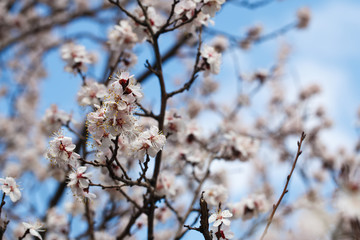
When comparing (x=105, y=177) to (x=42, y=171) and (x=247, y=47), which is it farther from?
(x=42, y=171)

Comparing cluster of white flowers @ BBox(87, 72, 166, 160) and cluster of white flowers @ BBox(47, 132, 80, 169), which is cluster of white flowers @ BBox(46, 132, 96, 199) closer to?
cluster of white flowers @ BBox(47, 132, 80, 169)

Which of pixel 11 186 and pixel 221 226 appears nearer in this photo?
pixel 221 226

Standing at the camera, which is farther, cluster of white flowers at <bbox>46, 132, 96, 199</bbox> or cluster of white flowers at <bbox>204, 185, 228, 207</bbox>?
cluster of white flowers at <bbox>204, 185, 228, 207</bbox>

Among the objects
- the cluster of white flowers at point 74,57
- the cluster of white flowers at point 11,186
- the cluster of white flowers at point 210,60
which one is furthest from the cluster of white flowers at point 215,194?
the cluster of white flowers at point 74,57

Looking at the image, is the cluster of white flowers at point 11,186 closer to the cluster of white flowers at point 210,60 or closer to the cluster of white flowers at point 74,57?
the cluster of white flowers at point 74,57

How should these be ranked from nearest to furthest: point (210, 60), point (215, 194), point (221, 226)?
point (221, 226) < point (210, 60) < point (215, 194)

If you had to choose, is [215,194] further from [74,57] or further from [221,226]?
[74,57]

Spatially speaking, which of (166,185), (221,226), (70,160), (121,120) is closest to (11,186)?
(70,160)

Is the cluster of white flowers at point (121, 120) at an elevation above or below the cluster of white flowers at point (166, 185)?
below

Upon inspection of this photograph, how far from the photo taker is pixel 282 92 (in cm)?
858

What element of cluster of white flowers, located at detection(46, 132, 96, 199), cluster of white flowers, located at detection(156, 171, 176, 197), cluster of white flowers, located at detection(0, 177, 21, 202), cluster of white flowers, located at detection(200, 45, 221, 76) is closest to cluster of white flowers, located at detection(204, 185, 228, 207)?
cluster of white flowers, located at detection(156, 171, 176, 197)

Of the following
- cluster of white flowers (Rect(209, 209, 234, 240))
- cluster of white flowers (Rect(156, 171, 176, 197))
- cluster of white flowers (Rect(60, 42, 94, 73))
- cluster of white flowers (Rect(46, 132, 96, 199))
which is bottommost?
cluster of white flowers (Rect(209, 209, 234, 240))

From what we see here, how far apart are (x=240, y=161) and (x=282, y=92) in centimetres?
604

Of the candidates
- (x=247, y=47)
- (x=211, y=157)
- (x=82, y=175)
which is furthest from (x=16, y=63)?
(x=82, y=175)
